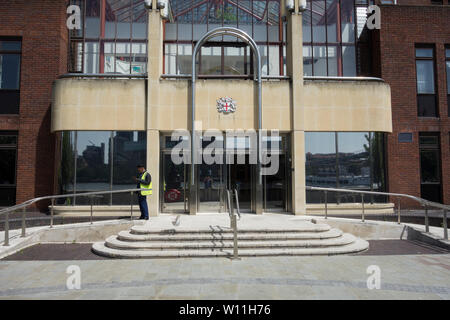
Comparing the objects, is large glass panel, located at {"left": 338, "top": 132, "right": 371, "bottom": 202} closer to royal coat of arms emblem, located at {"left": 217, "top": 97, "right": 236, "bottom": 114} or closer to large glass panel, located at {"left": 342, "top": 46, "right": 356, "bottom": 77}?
royal coat of arms emblem, located at {"left": 217, "top": 97, "right": 236, "bottom": 114}

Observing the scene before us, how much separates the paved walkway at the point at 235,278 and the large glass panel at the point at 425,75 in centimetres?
995

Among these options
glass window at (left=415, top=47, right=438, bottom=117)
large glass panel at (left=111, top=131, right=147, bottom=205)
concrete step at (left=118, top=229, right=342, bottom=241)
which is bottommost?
concrete step at (left=118, top=229, right=342, bottom=241)

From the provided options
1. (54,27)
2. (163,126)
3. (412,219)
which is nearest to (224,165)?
(163,126)

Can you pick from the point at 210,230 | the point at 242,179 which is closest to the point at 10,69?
the point at 242,179

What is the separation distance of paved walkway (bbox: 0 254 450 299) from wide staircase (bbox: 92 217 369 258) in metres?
0.34

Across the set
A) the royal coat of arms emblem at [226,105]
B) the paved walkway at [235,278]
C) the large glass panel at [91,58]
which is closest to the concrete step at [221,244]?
the paved walkway at [235,278]

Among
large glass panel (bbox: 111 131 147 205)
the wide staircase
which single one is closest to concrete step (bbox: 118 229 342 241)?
the wide staircase

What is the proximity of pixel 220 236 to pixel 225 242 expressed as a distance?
12.8 inches

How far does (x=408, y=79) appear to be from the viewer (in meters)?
14.0

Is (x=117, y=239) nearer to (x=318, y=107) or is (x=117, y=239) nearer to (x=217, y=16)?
(x=318, y=107)

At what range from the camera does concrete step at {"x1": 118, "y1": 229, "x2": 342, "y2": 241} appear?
306 inches

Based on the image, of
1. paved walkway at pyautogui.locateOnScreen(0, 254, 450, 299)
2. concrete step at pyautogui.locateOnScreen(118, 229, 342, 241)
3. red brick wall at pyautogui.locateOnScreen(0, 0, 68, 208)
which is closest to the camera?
paved walkway at pyautogui.locateOnScreen(0, 254, 450, 299)

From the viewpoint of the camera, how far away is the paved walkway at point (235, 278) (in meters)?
4.75

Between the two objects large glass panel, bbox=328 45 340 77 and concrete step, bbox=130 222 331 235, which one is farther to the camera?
large glass panel, bbox=328 45 340 77
